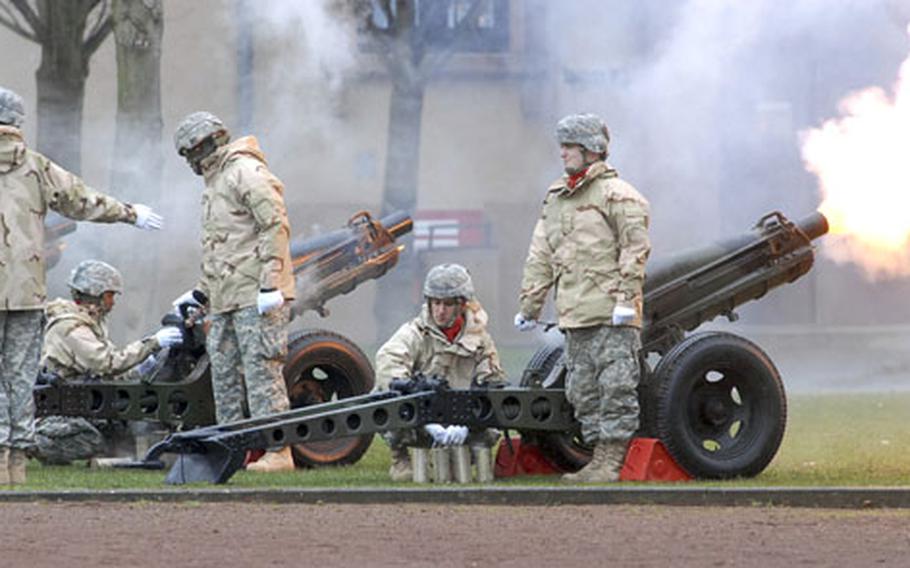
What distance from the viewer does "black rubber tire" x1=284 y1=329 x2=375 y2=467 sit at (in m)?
17.0

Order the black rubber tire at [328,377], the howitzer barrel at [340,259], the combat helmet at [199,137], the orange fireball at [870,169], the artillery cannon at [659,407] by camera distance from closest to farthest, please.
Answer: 1. the artillery cannon at [659,407]
2. the combat helmet at [199,137]
3. the black rubber tire at [328,377]
4. the howitzer barrel at [340,259]
5. the orange fireball at [870,169]

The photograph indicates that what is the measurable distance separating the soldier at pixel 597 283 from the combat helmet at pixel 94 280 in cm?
331

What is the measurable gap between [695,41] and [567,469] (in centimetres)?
839

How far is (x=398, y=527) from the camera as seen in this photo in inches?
497

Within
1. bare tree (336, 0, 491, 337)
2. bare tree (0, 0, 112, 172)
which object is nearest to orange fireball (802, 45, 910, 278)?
bare tree (336, 0, 491, 337)

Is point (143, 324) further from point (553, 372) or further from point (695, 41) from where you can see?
point (553, 372)

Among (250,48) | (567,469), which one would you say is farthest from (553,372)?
(250,48)

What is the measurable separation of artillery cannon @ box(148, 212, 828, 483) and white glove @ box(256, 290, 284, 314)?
109 cm

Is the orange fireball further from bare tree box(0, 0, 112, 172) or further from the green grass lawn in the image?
bare tree box(0, 0, 112, 172)

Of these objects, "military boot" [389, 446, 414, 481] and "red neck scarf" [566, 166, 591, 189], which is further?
"military boot" [389, 446, 414, 481]

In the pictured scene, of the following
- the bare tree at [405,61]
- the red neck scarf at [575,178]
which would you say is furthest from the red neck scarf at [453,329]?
the bare tree at [405,61]

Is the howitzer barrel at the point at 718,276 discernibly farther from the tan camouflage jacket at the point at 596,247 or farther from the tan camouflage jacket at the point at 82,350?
the tan camouflage jacket at the point at 82,350

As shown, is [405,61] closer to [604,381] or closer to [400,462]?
[400,462]

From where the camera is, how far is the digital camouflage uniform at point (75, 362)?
56.1 feet
